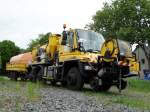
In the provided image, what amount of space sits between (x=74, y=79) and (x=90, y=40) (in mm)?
2076

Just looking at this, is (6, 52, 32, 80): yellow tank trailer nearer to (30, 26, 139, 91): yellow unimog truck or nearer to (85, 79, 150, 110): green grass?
(30, 26, 139, 91): yellow unimog truck

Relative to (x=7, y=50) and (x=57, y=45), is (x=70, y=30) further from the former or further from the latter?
(x=7, y=50)

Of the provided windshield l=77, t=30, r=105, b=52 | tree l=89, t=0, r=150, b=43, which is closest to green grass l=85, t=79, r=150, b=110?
windshield l=77, t=30, r=105, b=52

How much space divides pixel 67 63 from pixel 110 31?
3615cm

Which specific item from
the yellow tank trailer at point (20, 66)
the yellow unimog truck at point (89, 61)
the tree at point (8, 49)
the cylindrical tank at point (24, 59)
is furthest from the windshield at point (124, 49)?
the tree at point (8, 49)

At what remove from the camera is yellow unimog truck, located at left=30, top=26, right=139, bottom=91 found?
21.2m

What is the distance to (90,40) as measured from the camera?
914 inches

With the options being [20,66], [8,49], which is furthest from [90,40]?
[8,49]

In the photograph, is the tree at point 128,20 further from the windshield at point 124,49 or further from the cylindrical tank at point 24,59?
the windshield at point 124,49

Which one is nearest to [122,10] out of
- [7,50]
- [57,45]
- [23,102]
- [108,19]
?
[108,19]

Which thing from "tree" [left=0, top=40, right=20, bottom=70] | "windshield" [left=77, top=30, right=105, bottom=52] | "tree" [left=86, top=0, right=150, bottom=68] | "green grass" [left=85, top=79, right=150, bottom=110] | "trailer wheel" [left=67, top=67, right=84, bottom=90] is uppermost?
"tree" [left=86, top=0, right=150, bottom=68]

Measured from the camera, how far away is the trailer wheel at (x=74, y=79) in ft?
73.5

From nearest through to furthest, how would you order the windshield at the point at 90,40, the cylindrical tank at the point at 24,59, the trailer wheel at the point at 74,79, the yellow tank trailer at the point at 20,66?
the trailer wheel at the point at 74,79, the windshield at the point at 90,40, the cylindrical tank at the point at 24,59, the yellow tank trailer at the point at 20,66

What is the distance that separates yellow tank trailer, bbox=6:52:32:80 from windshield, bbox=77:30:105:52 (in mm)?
8491
